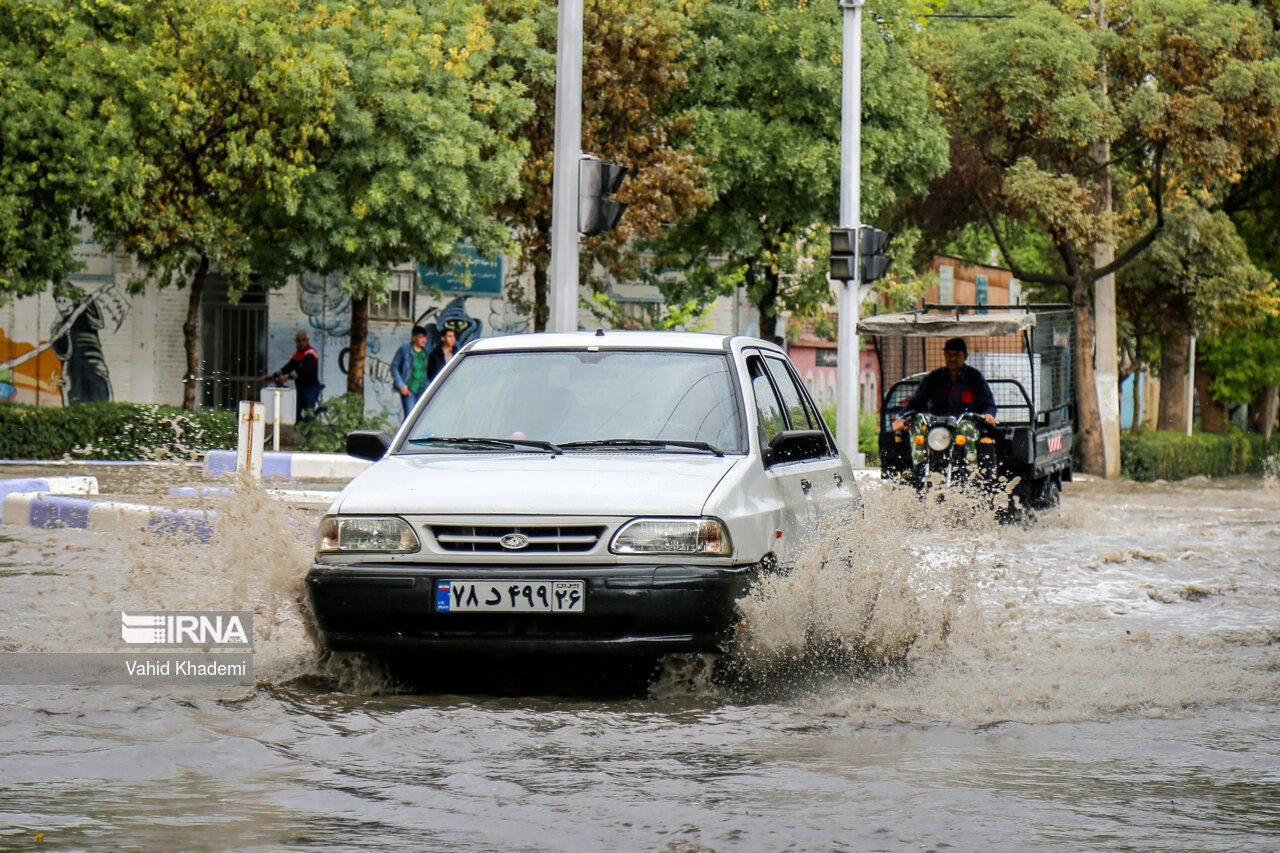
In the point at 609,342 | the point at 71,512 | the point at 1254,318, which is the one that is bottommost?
the point at 71,512

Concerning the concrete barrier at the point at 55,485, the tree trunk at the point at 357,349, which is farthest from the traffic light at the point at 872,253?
the tree trunk at the point at 357,349

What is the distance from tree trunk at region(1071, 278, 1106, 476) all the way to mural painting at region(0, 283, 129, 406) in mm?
17855

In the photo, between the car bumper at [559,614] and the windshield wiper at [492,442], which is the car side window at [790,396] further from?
the car bumper at [559,614]

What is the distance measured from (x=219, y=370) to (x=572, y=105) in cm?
2142

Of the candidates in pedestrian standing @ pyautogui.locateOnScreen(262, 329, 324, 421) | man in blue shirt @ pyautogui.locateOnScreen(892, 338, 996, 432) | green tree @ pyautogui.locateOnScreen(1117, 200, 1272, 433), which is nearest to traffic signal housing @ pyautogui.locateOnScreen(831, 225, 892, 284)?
man in blue shirt @ pyautogui.locateOnScreen(892, 338, 996, 432)

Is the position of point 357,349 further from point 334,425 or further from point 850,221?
point 850,221

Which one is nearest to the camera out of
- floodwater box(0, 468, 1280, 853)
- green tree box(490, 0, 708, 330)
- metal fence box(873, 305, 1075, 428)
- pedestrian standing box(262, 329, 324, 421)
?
floodwater box(0, 468, 1280, 853)

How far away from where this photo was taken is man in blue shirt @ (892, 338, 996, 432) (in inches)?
692

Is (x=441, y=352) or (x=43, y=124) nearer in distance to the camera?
(x=441, y=352)

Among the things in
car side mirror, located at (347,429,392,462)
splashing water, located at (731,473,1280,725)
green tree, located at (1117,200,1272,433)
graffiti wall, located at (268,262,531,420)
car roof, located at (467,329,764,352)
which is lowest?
splashing water, located at (731,473,1280,725)

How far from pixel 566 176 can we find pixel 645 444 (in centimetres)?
717

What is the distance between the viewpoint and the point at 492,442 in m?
7.63

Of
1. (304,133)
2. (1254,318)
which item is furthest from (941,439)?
(1254,318)

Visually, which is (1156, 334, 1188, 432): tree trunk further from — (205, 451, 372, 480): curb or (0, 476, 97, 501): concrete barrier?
(0, 476, 97, 501): concrete barrier
